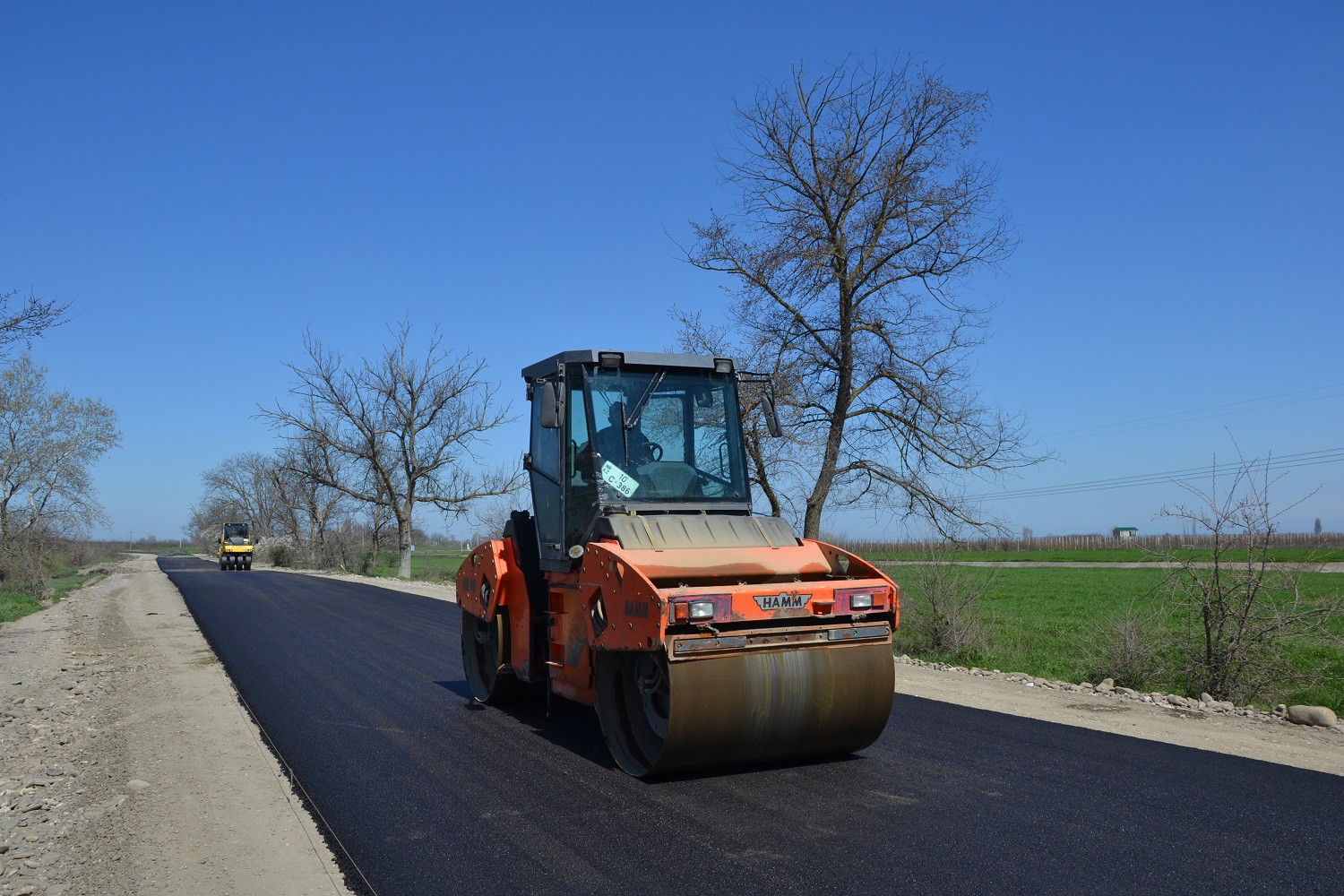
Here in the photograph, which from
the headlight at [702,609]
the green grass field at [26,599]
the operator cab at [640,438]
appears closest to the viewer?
the headlight at [702,609]

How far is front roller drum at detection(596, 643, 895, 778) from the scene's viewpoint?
5758 mm

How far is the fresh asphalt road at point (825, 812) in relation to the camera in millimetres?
4379

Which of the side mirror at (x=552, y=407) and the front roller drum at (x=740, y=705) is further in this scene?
the side mirror at (x=552, y=407)

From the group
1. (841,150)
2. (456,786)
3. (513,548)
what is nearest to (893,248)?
(841,150)

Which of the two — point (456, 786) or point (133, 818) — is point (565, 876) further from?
point (133, 818)

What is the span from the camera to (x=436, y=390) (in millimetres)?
38031

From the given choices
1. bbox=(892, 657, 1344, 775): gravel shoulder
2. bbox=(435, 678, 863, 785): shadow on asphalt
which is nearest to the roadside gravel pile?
bbox=(892, 657, 1344, 775): gravel shoulder

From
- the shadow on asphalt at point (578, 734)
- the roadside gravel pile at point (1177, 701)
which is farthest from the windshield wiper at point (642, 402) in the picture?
the roadside gravel pile at point (1177, 701)

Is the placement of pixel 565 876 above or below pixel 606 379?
below

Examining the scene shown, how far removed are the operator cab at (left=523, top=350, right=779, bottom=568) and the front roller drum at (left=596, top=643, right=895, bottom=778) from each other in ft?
4.05

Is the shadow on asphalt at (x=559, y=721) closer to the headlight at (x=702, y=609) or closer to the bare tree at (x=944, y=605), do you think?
the headlight at (x=702, y=609)

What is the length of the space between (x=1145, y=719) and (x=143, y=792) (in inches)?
304

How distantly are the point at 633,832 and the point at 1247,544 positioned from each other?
23.6 ft

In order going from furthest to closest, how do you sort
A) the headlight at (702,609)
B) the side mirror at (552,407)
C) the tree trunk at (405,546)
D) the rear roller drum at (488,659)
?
the tree trunk at (405,546) < the rear roller drum at (488,659) < the side mirror at (552,407) < the headlight at (702,609)
